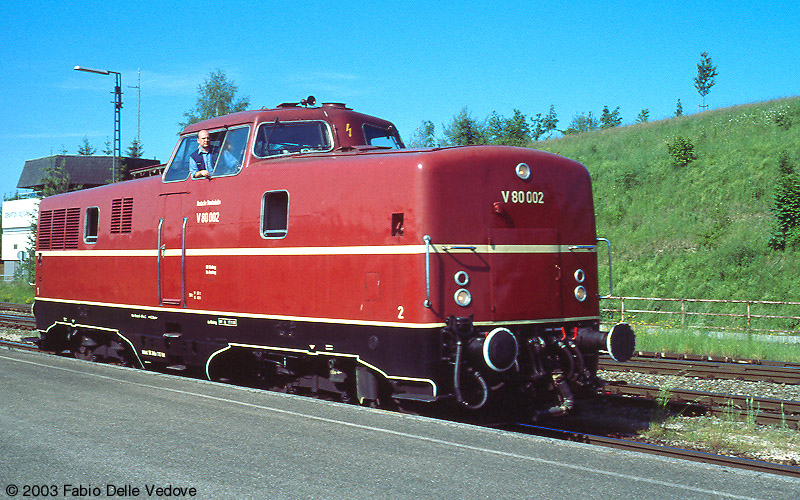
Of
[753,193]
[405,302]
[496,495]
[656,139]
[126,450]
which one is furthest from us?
[656,139]

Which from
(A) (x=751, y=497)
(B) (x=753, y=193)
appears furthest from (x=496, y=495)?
(B) (x=753, y=193)

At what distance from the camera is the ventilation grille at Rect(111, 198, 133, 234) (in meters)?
10.9

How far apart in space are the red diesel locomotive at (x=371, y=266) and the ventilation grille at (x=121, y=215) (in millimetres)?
774

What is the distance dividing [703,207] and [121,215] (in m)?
24.0

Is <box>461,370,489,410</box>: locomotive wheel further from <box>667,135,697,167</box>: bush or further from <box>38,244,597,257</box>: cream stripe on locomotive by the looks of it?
<box>667,135,697,167</box>: bush

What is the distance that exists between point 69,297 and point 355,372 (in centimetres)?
675

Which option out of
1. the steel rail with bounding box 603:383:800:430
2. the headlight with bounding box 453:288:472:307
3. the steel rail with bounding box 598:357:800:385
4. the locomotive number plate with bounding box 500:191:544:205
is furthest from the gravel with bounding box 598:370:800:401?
the headlight with bounding box 453:288:472:307

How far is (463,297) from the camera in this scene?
7273mm

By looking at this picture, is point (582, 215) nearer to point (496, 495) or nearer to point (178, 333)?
point (496, 495)

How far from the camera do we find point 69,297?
487 inches

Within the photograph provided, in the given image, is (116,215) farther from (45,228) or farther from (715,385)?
(715,385)

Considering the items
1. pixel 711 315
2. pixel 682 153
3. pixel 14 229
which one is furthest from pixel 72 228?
pixel 14 229

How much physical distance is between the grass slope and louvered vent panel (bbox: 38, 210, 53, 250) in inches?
718

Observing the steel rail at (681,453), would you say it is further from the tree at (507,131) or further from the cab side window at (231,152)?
the tree at (507,131)
